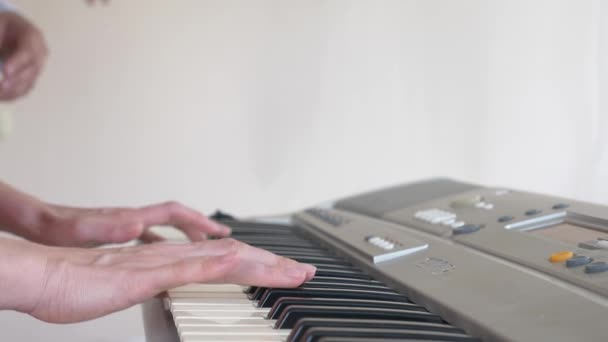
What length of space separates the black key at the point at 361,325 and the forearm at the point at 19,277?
25 cm

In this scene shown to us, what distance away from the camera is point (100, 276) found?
57 cm

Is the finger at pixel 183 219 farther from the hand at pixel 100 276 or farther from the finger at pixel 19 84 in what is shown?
the finger at pixel 19 84

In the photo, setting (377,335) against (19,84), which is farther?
(19,84)

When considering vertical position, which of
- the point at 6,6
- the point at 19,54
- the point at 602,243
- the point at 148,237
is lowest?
the point at 148,237

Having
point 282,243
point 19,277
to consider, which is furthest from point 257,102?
point 19,277

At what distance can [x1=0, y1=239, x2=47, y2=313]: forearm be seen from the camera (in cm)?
54

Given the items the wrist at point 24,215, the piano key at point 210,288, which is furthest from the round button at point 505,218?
the wrist at point 24,215

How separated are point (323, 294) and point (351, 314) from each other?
7cm

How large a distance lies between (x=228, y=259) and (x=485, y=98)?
4.71 ft

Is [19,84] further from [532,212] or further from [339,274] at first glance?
[532,212]

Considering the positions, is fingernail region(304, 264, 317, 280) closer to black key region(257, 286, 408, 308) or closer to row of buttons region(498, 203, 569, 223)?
black key region(257, 286, 408, 308)

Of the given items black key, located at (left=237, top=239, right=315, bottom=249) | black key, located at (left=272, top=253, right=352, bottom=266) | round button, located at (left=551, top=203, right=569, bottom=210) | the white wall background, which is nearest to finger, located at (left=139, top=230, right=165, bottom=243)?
black key, located at (left=237, top=239, right=315, bottom=249)

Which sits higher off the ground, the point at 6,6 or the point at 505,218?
the point at 6,6

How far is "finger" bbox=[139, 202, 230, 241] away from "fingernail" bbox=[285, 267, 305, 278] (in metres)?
0.35
